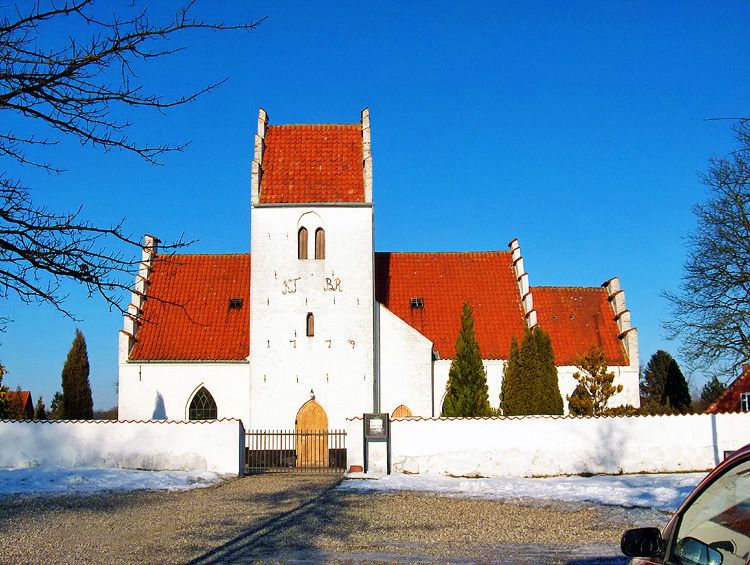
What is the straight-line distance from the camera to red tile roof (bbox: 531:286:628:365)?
1312 inches

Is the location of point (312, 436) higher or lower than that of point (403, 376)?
lower

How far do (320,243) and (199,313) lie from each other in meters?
6.93

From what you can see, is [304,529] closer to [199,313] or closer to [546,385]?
[546,385]

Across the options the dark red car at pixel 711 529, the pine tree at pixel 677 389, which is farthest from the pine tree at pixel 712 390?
the dark red car at pixel 711 529

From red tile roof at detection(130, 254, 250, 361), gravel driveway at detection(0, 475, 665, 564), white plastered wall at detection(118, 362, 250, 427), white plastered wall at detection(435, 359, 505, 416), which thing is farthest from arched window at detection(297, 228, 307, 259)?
gravel driveway at detection(0, 475, 665, 564)

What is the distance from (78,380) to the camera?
129ft

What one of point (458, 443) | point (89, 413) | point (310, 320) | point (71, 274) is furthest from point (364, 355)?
point (71, 274)

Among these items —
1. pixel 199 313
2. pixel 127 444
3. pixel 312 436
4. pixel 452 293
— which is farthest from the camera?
pixel 452 293

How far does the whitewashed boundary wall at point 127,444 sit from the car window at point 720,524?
20292 millimetres

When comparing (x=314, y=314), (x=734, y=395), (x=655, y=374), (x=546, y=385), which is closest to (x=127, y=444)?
(x=314, y=314)

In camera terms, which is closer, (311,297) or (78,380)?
(311,297)

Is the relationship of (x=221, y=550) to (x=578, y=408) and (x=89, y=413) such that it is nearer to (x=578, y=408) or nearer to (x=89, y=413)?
(x=578, y=408)

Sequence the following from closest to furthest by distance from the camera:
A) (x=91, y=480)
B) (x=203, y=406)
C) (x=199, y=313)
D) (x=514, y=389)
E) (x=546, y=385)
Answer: (x=91, y=480)
(x=546, y=385)
(x=514, y=389)
(x=203, y=406)
(x=199, y=313)

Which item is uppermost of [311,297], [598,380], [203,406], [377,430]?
[311,297]
